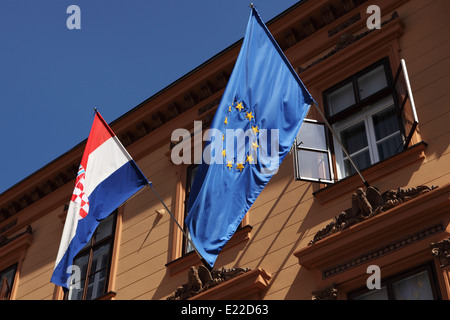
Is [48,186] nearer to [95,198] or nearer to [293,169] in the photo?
[95,198]

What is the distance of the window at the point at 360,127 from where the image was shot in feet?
37.7

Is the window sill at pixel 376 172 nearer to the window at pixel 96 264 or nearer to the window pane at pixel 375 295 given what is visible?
the window pane at pixel 375 295

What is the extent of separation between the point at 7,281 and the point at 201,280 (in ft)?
19.9

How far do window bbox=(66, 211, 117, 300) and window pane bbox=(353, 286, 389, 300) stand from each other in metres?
5.45

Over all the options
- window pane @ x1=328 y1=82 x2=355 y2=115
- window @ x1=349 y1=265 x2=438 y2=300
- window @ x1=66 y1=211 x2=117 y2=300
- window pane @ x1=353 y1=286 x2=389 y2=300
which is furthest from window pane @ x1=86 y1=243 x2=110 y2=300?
window @ x1=349 y1=265 x2=438 y2=300

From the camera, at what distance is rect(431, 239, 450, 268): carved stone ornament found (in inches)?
377

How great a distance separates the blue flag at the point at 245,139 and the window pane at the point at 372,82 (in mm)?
1863

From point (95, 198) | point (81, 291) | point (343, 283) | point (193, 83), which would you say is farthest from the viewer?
point (193, 83)

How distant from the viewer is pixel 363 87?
12.8m

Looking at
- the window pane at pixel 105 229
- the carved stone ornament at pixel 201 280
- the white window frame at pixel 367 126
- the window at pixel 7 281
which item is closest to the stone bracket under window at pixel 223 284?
the carved stone ornament at pixel 201 280

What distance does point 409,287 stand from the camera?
984 centimetres

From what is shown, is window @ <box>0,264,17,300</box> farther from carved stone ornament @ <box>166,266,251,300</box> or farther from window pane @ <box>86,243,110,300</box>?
carved stone ornament @ <box>166,266,251,300</box>

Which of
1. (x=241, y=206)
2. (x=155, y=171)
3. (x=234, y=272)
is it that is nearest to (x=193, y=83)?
(x=155, y=171)

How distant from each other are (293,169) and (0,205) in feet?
27.8
